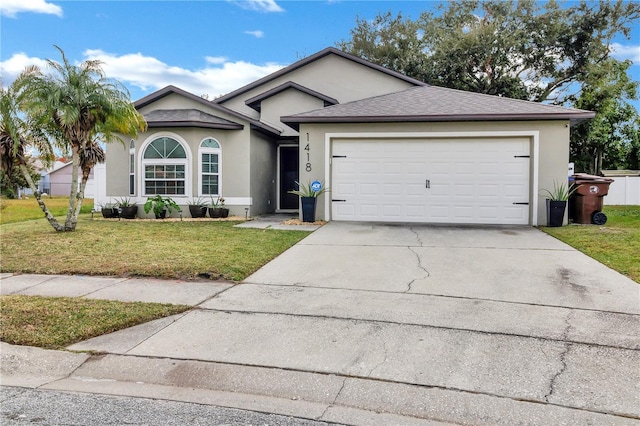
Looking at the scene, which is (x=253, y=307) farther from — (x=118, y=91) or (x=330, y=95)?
(x=330, y=95)

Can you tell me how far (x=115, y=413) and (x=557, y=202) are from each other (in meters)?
11.2

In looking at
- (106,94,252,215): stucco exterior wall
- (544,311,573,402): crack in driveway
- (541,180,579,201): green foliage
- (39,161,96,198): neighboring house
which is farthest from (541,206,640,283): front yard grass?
(39,161,96,198): neighboring house

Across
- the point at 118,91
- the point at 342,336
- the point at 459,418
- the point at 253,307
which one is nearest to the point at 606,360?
the point at 459,418

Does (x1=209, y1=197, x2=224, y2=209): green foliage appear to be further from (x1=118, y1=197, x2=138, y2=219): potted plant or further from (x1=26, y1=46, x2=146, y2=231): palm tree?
(x1=26, y1=46, x2=146, y2=231): palm tree

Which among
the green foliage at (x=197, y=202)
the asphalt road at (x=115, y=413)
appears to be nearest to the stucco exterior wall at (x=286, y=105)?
the green foliage at (x=197, y=202)

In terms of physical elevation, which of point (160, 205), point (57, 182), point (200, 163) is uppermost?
point (57, 182)

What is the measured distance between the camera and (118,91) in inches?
424

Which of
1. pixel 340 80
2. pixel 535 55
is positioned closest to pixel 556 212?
pixel 340 80

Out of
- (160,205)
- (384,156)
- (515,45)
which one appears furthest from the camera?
(515,45)

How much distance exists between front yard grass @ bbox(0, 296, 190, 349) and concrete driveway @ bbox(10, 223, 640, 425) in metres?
0.22

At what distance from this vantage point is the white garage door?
1220 cm

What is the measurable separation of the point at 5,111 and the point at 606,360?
441 inches

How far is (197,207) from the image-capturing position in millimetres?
14242

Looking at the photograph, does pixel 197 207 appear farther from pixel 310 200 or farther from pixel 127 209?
pixel 310 200
